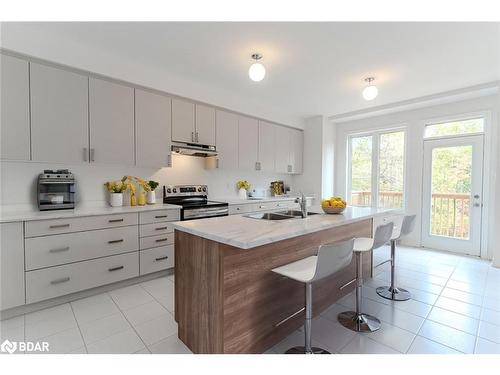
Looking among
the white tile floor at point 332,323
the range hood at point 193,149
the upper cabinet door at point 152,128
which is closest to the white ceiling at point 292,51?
the upper cabinet door at point 152,128

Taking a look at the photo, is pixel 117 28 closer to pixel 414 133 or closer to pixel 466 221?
pixel 414 133

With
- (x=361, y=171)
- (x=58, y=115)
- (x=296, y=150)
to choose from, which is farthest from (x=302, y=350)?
(x=361, y=171)

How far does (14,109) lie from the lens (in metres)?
2.32

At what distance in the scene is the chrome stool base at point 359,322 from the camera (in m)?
2.07

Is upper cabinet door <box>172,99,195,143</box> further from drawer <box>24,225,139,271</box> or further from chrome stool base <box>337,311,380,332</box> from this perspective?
chrome stool base <box>337,311,380,332</box>

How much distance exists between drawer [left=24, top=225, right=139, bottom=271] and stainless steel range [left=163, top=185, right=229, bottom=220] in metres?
0.75

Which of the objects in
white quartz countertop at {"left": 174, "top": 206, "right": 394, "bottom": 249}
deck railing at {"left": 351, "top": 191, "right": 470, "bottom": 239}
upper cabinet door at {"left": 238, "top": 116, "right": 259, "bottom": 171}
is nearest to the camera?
white quartz countertop at {"left": 174, "top": 206, "right": 394, "bottom": 249}

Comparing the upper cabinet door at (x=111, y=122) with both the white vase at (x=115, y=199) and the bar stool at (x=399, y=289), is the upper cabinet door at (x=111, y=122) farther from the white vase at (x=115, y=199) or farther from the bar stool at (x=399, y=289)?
the bar stool at (x=399, y=289)

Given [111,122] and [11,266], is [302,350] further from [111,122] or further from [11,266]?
[111,122]

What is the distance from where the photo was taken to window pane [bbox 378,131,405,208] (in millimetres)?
4898

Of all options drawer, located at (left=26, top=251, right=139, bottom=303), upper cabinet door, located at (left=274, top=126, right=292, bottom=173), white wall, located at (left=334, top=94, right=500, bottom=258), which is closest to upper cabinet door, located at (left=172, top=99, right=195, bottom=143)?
drawer, located at (left=26, top=251, right=139, bottom=303)

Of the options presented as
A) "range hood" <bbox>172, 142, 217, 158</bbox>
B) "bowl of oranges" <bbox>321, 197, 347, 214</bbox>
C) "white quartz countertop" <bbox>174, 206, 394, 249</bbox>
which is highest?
"range hood" <bbox>172, 142, 217, 158</bbox>

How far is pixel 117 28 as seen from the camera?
7.72ft
